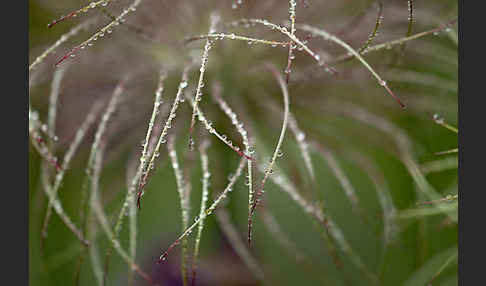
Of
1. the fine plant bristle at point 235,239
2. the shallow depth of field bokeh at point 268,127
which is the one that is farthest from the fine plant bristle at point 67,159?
the fine plant bristle at point 235,239

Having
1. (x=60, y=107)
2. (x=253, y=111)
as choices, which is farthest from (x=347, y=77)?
(x=60, y=107)

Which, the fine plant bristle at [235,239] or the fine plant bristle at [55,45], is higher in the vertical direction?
the fine plant bristle at [55,45]

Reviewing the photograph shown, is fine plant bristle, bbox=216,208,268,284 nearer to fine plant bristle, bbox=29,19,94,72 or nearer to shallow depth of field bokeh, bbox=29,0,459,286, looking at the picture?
shallow depth of field bokeh, bbox=29,0,459,286

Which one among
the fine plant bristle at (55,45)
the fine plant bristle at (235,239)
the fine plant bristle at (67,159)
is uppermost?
the fine plant bristle at (55,45)

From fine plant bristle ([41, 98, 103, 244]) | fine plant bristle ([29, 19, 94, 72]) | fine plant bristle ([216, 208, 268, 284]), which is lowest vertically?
fine plant bristle ([216, 208, 268, 284])

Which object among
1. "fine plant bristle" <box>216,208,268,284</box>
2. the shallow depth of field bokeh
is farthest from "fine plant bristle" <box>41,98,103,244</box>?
"fine plant bristle" <box>216,208,268,284</box>

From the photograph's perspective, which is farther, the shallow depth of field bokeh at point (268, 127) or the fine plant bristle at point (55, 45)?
the shallow depth of field bokeh at point (268, 127)

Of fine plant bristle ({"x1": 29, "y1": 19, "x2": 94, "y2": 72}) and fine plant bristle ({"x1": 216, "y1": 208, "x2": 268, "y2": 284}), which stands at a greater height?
fine plant bristle ({"x1": 29, "y1": 19, "x2": 94, "y2": 72})

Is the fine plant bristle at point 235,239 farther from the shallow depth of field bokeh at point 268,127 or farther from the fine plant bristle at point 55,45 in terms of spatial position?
the fine plant bristle at point 55,45

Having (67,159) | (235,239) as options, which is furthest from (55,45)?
(235,239)
